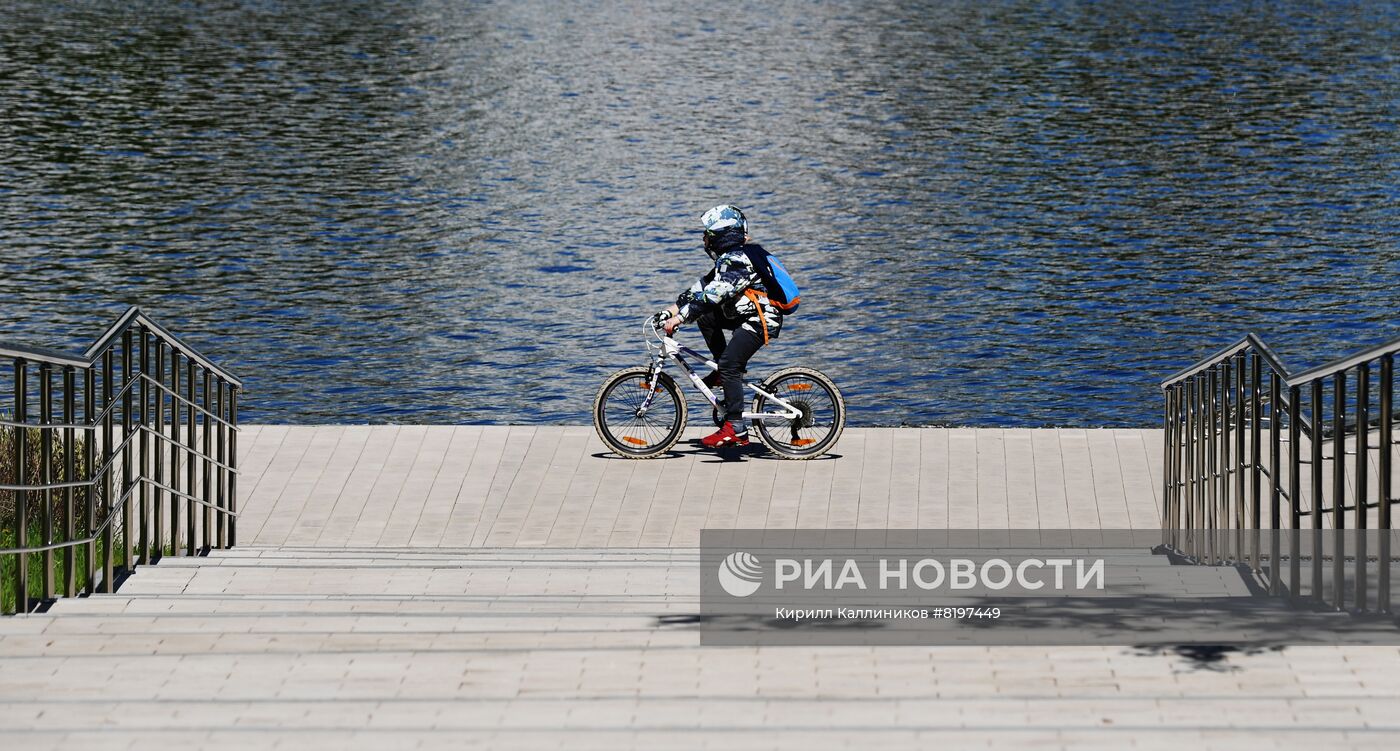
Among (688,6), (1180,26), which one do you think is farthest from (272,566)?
(688,6)

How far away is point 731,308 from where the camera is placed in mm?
14703

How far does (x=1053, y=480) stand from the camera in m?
14.1

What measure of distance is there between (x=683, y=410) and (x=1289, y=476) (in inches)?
270

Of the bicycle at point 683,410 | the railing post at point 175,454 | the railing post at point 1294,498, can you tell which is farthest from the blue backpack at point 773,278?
the railing post at point 1294,498

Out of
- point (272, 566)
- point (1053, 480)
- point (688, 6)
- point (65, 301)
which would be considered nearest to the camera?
point (272, 566)

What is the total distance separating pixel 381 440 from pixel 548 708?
9.64m

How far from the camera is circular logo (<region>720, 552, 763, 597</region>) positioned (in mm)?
9672

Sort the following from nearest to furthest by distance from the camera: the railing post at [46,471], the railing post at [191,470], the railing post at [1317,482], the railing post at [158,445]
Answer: the railing post at [1317,482] < the railing post at [46,471] < the railing post at [158,445] < the railing post at [191,470]

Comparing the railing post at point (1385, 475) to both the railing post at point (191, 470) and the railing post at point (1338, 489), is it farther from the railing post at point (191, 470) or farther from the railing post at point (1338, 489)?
the railing post at point (191, 470)

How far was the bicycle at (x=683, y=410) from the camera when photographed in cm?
1498

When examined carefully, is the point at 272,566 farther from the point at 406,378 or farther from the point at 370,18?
the point at 370,18

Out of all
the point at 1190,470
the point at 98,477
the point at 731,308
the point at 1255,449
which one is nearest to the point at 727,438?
the point at 731,308

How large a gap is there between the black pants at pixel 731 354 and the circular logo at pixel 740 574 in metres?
4.21

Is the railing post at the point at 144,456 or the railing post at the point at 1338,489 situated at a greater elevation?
the railing post at the point at 1338,489
